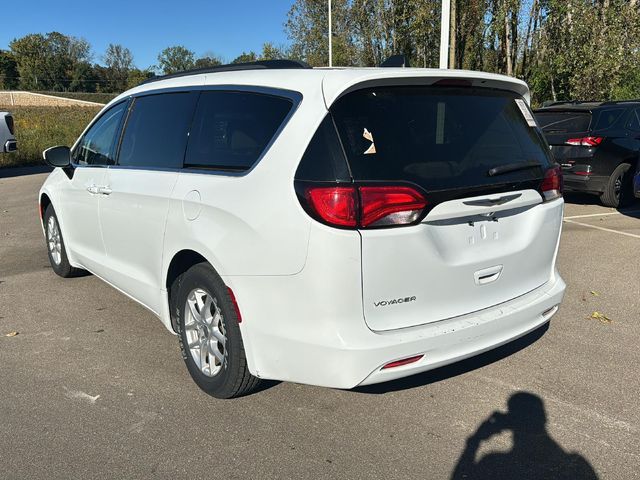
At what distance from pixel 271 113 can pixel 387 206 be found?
2.69 feet

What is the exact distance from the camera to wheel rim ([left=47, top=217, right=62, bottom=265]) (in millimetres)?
5465

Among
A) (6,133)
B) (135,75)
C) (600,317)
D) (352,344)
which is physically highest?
(135,75)

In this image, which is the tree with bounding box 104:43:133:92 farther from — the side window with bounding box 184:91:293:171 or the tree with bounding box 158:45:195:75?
the side window with bounding box 184:91:293:171

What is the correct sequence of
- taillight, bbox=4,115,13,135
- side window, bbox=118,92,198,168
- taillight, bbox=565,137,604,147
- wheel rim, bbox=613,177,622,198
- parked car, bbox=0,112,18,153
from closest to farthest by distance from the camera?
1. side window, bbox=118,92,198,168
2. taillight, bbox=565,137,604,147
3. wheel rim, bbox=613,177,622,198
4. parked car, bbox=0,112,18,153
5. taillight, bbox=4,115,13,135

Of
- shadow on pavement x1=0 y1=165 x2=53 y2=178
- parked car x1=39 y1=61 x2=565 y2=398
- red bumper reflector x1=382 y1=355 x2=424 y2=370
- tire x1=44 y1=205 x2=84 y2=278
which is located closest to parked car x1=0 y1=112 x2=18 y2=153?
shadow on pavement x1=0 y1=165 x2=53 y2=178

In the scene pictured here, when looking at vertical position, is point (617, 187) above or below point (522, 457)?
above

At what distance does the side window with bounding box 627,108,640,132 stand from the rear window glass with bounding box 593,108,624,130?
0.18 m

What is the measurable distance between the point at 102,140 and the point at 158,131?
100 cm

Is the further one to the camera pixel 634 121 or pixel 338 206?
pixel 634 121

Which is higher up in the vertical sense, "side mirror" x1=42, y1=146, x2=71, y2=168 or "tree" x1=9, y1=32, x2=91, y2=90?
"tree" x1=9, y1=32, x2=91, y2=90

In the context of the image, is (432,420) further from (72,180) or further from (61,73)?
(61,73)

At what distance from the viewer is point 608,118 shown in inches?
344

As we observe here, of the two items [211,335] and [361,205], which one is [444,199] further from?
[211,335]

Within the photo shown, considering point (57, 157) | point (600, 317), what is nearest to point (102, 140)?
point (57, 157)
